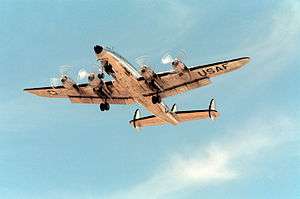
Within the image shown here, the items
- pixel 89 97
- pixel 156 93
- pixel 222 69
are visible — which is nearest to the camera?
pixel 222 69

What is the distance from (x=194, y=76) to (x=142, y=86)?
504 cm

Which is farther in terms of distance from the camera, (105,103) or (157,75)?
(105,103)

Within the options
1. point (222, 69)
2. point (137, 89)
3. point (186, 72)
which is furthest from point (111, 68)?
point (222, 69)

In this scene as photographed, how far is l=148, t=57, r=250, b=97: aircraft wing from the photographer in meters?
50.2

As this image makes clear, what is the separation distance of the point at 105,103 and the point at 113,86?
2438 millimetres

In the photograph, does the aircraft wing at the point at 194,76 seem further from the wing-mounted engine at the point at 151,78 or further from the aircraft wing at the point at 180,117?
the aircraft wing at the point at 180,117

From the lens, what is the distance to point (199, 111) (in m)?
57.7

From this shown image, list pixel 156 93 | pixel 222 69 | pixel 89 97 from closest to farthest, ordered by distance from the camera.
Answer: pixel 222 69 < pixel 156 93 < pixel 89 97

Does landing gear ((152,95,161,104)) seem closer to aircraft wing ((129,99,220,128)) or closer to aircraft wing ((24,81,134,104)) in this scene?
aircraft wing ((24,81,134,104))

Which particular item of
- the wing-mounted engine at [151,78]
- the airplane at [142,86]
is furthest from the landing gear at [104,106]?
the wing-mounted engine at [151,78]

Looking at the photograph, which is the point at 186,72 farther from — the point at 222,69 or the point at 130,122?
the point at 130,122

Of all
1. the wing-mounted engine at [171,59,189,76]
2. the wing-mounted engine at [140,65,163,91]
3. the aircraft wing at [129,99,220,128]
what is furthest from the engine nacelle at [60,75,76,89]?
the wing-mounted engine at [171,59,189,76]

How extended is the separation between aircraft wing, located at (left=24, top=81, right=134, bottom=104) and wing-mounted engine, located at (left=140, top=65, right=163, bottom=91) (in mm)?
3836

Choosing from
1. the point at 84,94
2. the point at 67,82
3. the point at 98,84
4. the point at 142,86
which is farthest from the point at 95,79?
the point at 142,86
